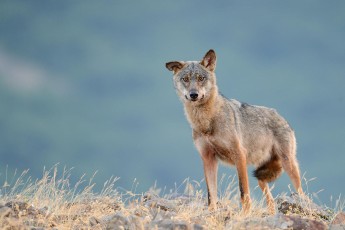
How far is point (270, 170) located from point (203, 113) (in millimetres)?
2965

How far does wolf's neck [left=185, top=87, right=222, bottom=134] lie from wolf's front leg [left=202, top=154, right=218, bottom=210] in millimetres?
672

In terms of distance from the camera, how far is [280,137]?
44.8ft

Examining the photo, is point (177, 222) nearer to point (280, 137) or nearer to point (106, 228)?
point (106, 228)

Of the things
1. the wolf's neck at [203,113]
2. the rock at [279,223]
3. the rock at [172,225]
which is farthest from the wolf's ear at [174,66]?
the rock at [172,225]

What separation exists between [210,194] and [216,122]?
157 centimetres

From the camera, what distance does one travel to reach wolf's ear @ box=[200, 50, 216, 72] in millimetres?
12227

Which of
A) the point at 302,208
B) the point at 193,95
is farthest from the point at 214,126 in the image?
the point at 302,208

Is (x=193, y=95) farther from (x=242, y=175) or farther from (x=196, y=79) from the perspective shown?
(x=242, y=175)

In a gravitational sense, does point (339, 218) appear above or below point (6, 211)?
above

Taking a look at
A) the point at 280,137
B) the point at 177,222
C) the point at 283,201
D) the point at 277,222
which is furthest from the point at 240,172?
the point at 177,222

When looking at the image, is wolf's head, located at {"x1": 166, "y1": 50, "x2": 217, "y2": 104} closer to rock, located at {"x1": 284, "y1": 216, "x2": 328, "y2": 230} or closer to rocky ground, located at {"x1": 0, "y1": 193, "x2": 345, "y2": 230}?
rocky ground, located at {"x1": 0, "y1": 193, "x2": 345, "y2": 230}

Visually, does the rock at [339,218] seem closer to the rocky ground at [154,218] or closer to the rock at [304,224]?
the rocky ground at [154,218]

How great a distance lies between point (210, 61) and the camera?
12281mm

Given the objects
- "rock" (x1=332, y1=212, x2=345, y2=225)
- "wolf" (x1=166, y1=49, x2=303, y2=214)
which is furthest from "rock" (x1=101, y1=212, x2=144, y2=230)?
"wolf" (x1=166, y1=49, x2=303, y2=214)
